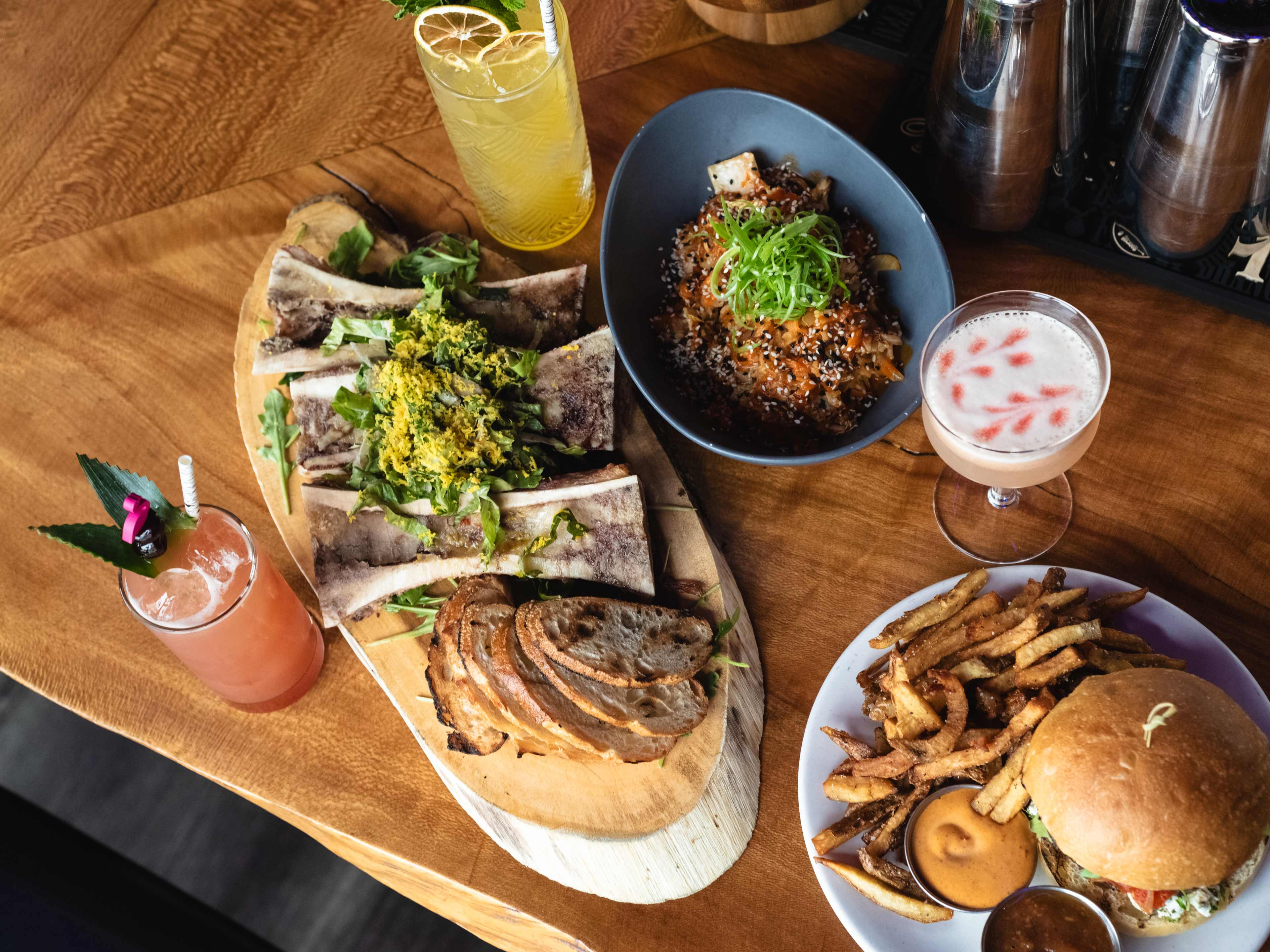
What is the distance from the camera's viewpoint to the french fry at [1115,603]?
76.3 inches

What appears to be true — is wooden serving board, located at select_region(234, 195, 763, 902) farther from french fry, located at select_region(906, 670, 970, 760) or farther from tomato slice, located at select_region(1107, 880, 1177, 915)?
tomato slice, located at select_region(1107, 880, 1177, 915)

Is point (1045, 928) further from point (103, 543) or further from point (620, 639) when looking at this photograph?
point (103, 543)

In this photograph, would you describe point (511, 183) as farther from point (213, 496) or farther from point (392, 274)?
point (213, 496)

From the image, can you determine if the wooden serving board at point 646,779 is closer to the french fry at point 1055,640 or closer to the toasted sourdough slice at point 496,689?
the toasted sourdough slice at point 496,689

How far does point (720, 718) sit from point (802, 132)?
133 centimetres

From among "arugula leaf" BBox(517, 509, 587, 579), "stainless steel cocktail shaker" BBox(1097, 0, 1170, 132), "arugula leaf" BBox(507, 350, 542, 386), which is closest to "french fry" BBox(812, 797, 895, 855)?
"arugula leaf" BBox(517, 509, 587, 579)

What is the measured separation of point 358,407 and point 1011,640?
140 centimetres

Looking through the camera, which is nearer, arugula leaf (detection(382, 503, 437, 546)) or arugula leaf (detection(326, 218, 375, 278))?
arugula leaf (detection(382, 503, 437, 546))

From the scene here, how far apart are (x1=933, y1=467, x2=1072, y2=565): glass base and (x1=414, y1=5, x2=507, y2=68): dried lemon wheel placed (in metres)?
1.39

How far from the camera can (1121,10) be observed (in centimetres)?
215

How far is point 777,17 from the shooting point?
2.56 m

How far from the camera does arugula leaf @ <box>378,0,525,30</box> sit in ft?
6.72

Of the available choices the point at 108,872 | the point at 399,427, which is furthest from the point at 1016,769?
the point at 108,872

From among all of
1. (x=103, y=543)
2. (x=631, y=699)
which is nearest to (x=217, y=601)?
(x=103, y=543)
